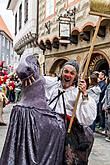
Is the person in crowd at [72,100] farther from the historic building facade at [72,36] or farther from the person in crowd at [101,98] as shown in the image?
the historic building facade at [72,36]

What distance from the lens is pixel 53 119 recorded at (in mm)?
3246

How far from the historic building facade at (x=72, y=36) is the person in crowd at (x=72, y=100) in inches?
299

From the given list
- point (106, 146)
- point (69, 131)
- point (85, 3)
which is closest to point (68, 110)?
point (69, 131)

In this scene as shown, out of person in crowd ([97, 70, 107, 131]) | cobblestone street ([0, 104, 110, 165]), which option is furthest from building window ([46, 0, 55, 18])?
cobblestone street ([0, 104, 110, 165])

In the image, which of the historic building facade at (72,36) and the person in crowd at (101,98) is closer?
the person in crowd at (101,98)

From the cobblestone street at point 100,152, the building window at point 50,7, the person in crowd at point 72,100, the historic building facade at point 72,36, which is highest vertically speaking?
the building window at point 50,7

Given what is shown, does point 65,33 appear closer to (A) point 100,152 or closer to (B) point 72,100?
(A) point 100,152

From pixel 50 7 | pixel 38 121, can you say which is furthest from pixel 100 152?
pixel 50 7

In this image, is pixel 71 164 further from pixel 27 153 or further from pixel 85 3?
pixel 85 3

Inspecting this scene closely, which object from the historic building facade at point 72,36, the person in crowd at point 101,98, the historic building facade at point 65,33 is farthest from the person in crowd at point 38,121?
the historic building facade at point 65,33

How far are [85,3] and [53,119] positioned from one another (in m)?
10.6

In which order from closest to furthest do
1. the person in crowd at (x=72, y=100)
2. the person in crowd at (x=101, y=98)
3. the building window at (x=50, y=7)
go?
the person in crowd at (x=72, y=100) → the person in crowd at (x=101, y=98) → the building window at (x=50, y=7)

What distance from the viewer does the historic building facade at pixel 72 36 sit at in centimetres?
1251

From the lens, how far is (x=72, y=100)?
11.2ft
